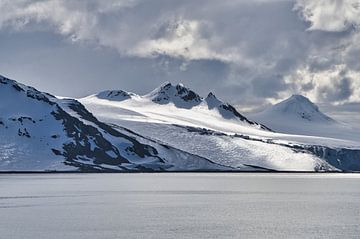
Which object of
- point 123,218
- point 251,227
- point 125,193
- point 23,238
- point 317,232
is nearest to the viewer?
point 23,238

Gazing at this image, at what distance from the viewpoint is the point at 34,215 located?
119750mm

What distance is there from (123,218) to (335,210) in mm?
41613

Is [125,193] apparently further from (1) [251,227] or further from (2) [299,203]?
(1) [251,227]

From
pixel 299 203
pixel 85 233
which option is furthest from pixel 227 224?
pixel 299 203

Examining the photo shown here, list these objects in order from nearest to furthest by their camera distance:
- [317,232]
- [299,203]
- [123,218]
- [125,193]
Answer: [317,232], [123,218], [299,203], [125,193]

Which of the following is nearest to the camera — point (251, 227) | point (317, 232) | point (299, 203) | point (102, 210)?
point (317, 232)

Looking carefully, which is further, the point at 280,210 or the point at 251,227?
the point at 280,210

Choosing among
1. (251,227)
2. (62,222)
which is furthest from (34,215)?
(251,227)

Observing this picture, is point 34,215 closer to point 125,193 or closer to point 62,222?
point 62,222

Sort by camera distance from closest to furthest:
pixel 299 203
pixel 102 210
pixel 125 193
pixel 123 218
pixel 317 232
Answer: pixel 317 232, pixel 123 218, pixel 102 210, pixel 299 203, pixel 125 193

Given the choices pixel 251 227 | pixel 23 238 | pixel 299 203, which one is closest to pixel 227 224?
pixel 251 227

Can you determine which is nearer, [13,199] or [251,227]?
[251,227]

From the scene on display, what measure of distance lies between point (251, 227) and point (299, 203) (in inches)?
2078

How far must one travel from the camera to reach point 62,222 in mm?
109312
